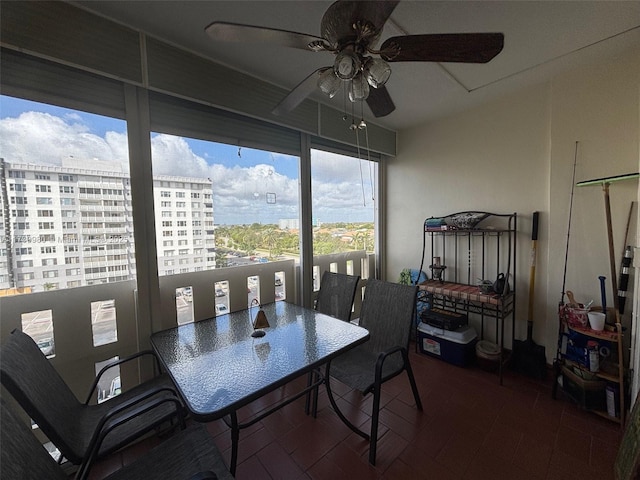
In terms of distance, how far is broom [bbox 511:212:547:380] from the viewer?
7.43 feet

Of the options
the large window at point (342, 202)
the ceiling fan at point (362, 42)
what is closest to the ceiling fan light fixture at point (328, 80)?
the ceiling fan at point (362, 42)

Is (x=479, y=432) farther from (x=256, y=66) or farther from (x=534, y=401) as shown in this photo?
(x=256, y=66)

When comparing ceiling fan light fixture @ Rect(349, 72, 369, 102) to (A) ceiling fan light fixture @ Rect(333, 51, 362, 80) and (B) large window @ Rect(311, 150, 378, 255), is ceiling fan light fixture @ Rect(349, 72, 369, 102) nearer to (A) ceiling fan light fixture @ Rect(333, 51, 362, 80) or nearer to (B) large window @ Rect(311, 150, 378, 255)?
(A) ceiling fan light fixture @ Rect(333, 51, 362, 80)

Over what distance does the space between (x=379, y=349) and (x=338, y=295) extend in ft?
1.75

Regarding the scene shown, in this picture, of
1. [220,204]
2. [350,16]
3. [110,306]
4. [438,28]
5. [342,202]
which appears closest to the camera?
[350,16]

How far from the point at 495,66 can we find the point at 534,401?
258 cm

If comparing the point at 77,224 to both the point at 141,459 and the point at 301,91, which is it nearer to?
the point at 141,459

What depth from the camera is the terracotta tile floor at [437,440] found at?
4.80 feet

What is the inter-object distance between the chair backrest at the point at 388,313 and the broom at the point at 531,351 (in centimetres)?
135

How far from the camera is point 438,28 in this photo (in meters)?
1.57

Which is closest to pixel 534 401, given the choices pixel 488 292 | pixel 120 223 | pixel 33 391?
pixel 488 292

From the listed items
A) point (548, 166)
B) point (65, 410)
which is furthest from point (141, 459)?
point (548, 166)

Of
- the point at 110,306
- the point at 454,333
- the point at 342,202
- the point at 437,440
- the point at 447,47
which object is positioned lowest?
the point at 437,440

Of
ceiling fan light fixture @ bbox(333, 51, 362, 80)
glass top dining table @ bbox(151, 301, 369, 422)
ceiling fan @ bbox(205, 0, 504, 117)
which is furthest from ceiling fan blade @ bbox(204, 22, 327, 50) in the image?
glass top dining table @ bbox(151, 301, 369, 422)
